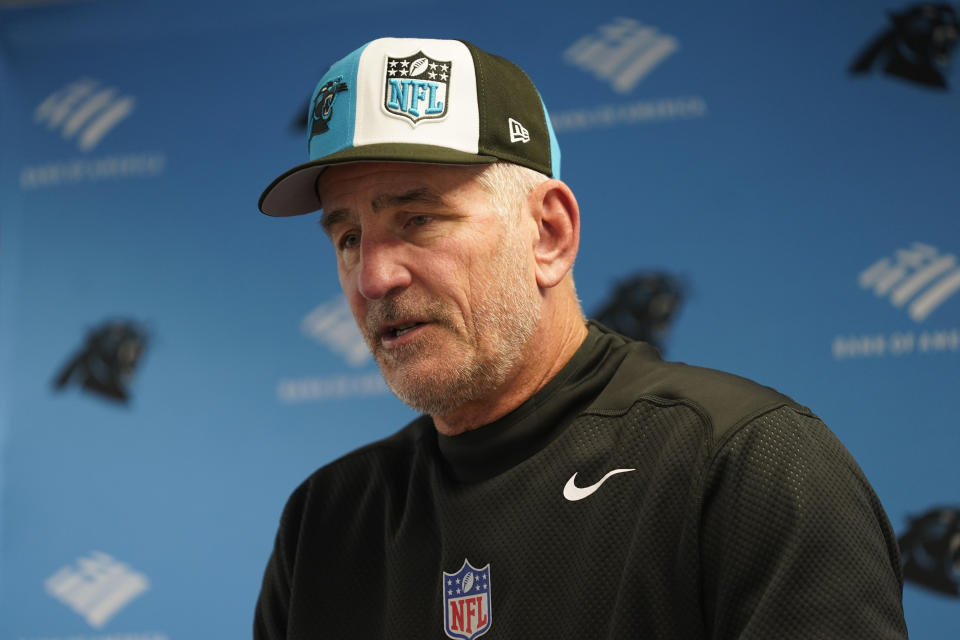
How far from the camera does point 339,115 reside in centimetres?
111

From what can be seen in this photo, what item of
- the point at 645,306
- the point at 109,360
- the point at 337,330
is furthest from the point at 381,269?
the point at 109,360

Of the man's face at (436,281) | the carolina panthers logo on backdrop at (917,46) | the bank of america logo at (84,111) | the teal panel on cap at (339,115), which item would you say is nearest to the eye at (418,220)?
the man's face at (436,281)

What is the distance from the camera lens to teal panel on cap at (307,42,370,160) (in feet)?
3.60

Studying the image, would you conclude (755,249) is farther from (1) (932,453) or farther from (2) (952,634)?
(2) (952,634)

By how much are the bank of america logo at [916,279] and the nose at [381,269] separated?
1417mm

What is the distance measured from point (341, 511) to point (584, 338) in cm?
36

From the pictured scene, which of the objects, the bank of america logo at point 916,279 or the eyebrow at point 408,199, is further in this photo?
the bank of america logo at point 916,279

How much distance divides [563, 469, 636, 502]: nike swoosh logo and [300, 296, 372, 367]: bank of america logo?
1516mm

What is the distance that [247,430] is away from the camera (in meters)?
2.53

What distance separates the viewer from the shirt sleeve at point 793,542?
79 centimetres

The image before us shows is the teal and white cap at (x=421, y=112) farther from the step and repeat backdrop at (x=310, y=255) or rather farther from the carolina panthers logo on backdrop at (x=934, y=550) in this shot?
the carolina panthers logo on backdrop at (x=934, y=550)

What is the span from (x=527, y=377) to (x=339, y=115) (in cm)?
36

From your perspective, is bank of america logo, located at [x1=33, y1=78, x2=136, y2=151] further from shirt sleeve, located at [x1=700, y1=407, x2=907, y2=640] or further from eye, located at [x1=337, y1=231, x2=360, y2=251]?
shirt sleeve, located at [x1=700, y1=407, x2=907, y2=640]

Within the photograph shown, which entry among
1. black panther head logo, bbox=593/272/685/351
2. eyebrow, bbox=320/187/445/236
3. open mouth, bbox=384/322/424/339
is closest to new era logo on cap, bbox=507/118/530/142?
eyebrow, bbox=320/187/445/236
